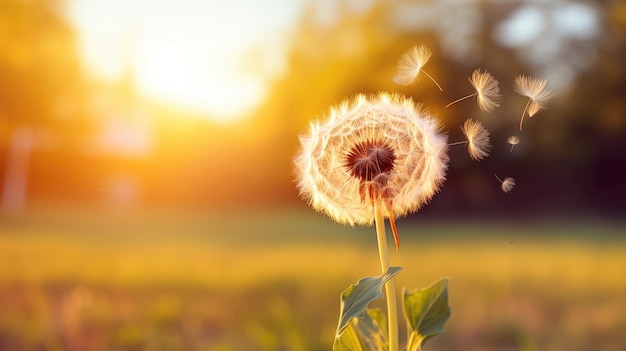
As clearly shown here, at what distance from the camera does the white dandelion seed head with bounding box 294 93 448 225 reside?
5.16 ft

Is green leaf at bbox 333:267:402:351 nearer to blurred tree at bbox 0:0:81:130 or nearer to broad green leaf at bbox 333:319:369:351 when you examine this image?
broad green leaf at bbox 333:319:369:351

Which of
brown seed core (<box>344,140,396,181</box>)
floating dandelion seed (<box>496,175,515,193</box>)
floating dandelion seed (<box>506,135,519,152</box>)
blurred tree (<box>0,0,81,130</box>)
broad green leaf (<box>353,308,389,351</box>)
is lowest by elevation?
broad green leaf (<box>353,308,389,351</box>)

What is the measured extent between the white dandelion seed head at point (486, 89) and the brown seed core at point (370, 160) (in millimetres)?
261

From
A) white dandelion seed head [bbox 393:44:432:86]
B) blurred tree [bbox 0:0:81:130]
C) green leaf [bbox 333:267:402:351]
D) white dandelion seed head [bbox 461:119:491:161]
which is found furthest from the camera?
blurred tree [bbox 0:0:81:130]

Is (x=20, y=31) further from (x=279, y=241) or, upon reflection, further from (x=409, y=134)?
(x=409, y=134)

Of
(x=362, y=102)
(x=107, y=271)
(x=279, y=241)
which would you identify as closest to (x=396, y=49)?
(x=279, y=241)

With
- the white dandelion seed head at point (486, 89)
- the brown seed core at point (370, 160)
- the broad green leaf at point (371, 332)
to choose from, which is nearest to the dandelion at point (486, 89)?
the white dandelion seed head at point (486, 89)

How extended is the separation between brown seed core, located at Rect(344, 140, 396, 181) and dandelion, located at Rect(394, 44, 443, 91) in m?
0.19

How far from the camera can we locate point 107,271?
5.86 metres

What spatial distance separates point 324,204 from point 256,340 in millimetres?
2229

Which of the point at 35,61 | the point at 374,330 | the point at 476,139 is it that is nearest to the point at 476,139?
the point at 476,139

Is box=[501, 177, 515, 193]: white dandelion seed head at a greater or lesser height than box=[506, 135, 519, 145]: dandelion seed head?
lesser

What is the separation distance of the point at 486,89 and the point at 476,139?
134 mm

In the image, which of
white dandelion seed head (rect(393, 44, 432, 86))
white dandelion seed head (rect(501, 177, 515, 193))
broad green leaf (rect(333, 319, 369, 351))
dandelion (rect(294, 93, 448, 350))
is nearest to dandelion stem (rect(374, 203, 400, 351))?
dandelion (rect(294, 93, 448, 350))
